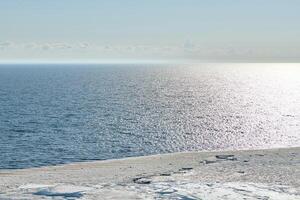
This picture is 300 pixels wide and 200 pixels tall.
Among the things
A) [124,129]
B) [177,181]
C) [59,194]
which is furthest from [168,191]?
[124,129]

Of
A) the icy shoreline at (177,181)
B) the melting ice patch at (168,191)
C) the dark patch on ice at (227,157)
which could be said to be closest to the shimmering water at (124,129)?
the icy shoreline at (177,181)

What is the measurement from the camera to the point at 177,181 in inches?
1458

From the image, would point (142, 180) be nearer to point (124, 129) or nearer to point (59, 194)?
point (59, 194)

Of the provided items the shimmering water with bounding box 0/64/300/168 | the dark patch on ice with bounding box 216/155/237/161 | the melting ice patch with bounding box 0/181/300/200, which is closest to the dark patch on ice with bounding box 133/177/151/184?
the melting ice patch with bounding box 0/181/300/200

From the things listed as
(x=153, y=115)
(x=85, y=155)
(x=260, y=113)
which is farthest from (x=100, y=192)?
(x=260, y=113)

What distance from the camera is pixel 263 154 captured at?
59.3 m

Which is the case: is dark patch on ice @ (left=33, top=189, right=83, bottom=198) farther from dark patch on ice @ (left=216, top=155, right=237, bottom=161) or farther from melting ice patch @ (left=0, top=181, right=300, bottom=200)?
dark patch on ice @ (left=216, top=155, right=237, bottom=161)

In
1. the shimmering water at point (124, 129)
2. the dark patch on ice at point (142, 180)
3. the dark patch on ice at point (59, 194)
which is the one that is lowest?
the shimmering water at point (124, 129)

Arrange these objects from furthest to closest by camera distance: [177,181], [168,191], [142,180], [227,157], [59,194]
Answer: [227,157] < [142,180] < [177,181] < [168,191] < [59,194]

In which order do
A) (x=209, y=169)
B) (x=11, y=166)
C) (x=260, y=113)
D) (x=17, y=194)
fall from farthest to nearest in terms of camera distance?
(x=260, y=113) → (x=11, y=166) → (x=209, y=169) → (x=17, y=194)

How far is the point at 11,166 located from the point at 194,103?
9771 cm

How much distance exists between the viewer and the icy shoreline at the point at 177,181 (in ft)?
106

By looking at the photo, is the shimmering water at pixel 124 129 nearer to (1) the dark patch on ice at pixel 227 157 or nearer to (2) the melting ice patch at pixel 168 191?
(1) the dark patch on ice at pixel 227 157

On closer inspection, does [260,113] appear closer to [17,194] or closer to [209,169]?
[209,169]
